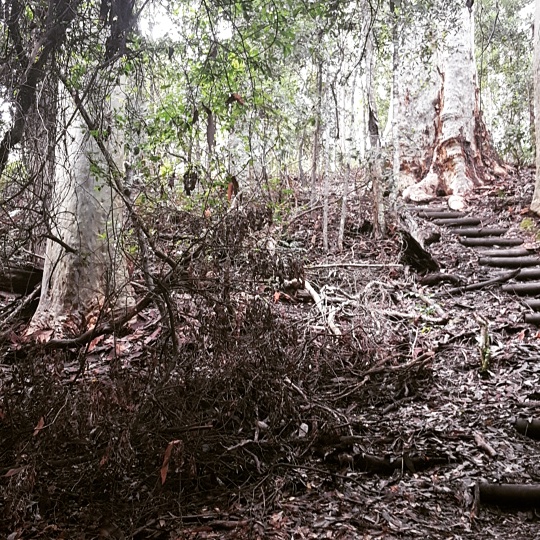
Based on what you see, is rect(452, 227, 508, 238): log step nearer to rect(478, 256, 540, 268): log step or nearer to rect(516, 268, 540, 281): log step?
rect(478, 256, 540, 268): log step

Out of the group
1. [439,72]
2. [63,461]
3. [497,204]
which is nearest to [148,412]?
[63,461]

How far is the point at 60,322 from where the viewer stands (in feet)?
20.1

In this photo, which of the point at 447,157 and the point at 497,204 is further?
the point at 447,157

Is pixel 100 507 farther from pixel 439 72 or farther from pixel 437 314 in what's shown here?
pixel 439 72

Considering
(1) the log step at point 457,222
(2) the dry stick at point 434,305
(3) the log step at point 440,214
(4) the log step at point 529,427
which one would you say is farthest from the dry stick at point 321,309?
(3) the log step at point 440,214

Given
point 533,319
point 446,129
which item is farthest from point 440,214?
point 533,319

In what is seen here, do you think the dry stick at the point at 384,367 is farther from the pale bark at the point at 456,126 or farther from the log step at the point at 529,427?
the pale bark at the point at 456,126

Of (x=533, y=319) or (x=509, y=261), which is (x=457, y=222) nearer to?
(x=509, y=261)

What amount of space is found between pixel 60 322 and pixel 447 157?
30.4ft

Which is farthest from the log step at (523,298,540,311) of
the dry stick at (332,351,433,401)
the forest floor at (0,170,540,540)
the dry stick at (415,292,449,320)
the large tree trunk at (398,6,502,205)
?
the large tree trunk at (398,6,502,205)

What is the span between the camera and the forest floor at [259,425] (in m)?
3.18

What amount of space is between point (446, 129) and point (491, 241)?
→ 4348 millimetres

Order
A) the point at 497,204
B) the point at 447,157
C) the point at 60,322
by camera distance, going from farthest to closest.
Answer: the point at 447,157 < the point at 497,204 < the point at 60,322

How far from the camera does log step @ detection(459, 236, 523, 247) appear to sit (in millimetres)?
8938
